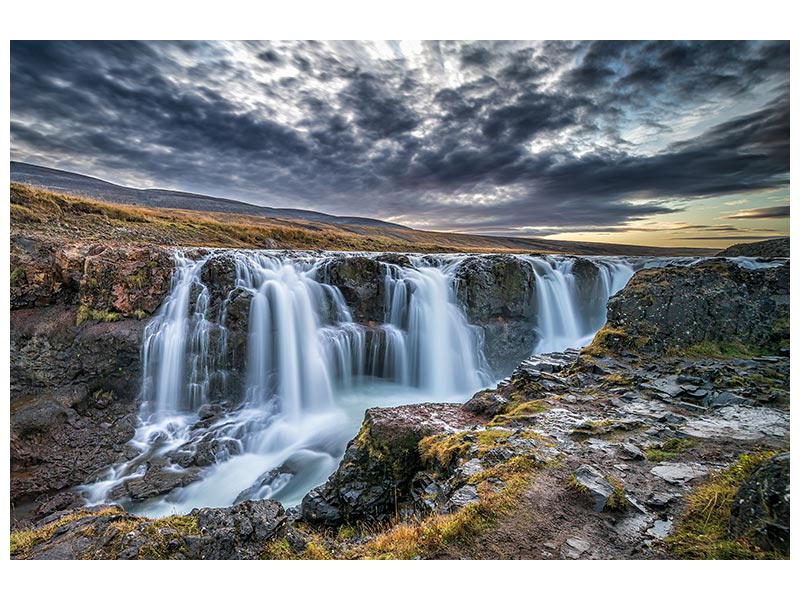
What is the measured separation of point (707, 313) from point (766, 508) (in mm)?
5876

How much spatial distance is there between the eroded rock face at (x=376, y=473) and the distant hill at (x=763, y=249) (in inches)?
197

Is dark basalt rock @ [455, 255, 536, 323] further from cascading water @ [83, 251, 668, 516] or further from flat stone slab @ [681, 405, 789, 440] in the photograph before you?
flat stone slab @ [681, 405, 789, 440]

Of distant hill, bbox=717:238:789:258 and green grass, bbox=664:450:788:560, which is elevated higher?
distant hill, bbox=717:238:789:258

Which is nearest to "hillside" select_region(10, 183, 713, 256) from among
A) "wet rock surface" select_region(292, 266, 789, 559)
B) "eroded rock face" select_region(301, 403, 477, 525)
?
"wet rock surface" select_region(292, 266, 789, 559)

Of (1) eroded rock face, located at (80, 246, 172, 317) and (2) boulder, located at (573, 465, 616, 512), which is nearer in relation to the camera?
(2) boulder, located at (573, 465, 616, 512)

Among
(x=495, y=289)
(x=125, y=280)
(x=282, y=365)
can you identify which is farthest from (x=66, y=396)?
(x=495, y=289)

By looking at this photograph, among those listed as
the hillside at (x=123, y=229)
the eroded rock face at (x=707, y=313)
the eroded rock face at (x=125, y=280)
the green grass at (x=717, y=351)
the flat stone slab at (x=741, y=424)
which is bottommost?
the flat stone slab at (x=741, y=424)

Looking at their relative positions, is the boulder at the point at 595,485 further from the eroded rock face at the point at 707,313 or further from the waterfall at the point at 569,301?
the waterfall at the point at 569,301

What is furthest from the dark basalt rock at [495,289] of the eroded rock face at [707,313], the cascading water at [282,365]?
the eroded rock face at [707,313]

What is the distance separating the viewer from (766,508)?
2064 millimetres

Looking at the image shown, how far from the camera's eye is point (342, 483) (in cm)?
439

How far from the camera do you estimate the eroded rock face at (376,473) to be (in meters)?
4.15

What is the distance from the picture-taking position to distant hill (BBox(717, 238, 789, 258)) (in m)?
4.68

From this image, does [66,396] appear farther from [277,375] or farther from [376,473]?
[376,473]
